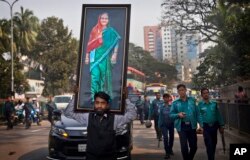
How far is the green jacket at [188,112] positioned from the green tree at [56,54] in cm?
4020

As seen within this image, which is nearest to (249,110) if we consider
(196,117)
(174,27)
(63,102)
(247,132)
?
(247,132)

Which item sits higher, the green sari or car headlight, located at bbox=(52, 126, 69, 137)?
the green sari

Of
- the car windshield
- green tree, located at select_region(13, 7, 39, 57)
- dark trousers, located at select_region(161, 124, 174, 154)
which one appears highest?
green tree, located at select_region(13, 7, 39, 57)

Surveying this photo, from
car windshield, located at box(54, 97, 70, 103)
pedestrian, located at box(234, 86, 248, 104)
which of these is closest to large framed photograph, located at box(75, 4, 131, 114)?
pedestrian, located at box(234, 86, 248, 104)

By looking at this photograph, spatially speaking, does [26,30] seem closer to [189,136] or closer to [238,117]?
[238,117]

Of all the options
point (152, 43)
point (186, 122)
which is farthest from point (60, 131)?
point (152, 43)

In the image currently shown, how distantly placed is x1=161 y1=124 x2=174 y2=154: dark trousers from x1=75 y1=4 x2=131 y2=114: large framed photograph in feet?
12.7

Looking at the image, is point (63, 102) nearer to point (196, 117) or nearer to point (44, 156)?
point (44, 156)

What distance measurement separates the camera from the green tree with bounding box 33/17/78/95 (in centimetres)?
4759

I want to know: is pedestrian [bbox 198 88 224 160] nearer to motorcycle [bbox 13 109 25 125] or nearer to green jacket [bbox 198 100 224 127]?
green jacket [bbox 198 100 224 127]

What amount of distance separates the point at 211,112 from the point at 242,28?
6.39 meters

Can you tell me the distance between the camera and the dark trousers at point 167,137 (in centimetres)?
948

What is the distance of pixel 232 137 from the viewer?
41.1 ft

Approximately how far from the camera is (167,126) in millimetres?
9719
